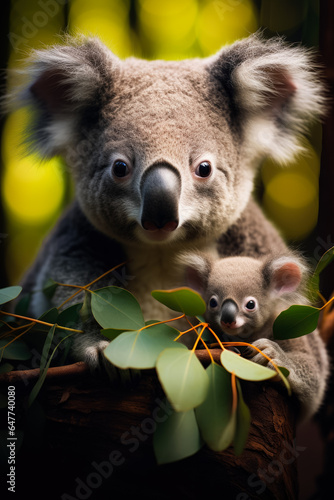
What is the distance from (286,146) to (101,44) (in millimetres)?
857

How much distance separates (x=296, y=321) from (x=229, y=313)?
194 millimetres

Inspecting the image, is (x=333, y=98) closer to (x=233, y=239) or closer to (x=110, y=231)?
(x=233, y=239)

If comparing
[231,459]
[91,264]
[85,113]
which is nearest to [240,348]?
[231,459]

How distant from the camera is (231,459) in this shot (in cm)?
116

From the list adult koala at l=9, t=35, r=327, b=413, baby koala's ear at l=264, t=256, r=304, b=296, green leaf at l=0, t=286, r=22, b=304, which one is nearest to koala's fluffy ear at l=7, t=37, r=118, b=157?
adult koala at l=9, t=35, r=327, b=413

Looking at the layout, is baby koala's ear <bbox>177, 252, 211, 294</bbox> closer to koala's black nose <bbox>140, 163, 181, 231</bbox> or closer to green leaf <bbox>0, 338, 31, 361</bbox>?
koala's black nose <bbox>140, 163, 181, 231</bbox>

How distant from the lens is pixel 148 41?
259cm

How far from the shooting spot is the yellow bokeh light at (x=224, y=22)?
7.02 ft

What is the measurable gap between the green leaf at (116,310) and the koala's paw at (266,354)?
0.33 metres

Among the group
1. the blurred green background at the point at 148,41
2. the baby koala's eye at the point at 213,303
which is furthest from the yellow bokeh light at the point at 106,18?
the baby koala's eye at the point at 213,303

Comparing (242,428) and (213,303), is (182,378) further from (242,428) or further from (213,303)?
(213,303)

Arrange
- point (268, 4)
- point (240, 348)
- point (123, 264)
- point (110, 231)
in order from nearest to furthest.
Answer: point (240, 348)
point (110, 231)
point (123, 264)
point (268, 4)

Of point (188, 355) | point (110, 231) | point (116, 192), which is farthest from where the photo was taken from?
point (110, 231)

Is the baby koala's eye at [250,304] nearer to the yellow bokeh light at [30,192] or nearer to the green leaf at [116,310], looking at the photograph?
the green leaf at [116,310]
